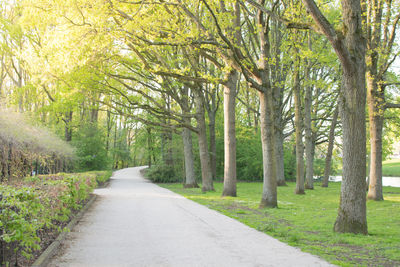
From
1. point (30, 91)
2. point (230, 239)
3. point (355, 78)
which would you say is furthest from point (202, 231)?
point (30, 91)

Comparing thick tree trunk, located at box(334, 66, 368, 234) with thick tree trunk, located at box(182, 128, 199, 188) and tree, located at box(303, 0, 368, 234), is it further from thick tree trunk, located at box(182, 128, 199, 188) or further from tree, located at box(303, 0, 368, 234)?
thick tree trunk, located at box(182, 128, 199, 188)

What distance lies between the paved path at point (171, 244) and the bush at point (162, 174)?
22.9m

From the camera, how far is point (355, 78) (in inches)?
312

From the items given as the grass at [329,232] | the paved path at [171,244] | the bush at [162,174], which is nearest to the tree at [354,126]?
the grass at [329,232]

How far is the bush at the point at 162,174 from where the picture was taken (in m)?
33.2

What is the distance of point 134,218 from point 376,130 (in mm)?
10706

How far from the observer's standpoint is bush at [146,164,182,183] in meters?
33.2

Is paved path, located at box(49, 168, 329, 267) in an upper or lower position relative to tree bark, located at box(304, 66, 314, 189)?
lower

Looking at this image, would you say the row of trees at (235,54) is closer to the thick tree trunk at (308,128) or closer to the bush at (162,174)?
the thick tree trunk at (308,128)

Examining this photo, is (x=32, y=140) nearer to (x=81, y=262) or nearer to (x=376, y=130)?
(x=81, y=262)

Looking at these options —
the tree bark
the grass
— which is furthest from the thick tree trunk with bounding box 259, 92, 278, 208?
the tree bark

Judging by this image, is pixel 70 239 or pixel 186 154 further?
pixel 186 154

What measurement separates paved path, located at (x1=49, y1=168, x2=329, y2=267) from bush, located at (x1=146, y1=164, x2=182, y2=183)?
75.0 feet

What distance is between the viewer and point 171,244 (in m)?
6.70
